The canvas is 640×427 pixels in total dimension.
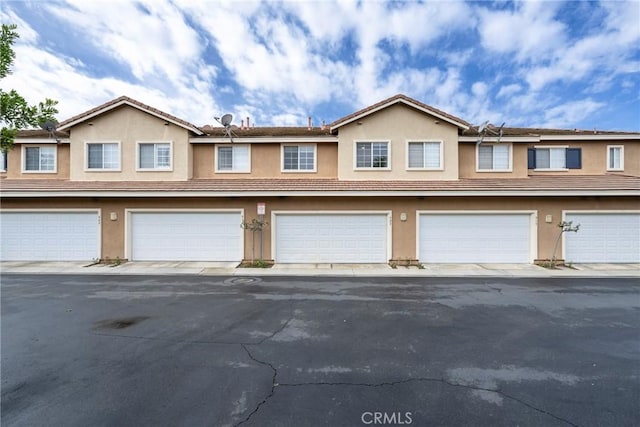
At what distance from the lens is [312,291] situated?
7.77m

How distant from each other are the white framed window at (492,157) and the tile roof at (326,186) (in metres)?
0.71

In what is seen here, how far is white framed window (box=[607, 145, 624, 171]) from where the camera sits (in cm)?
1351

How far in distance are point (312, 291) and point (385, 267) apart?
402 centimetres

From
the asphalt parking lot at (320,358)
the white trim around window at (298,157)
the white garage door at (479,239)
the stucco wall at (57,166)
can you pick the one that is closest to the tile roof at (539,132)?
the white garage door at (479,239)

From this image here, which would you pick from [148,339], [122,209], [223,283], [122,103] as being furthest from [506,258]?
[122,103]

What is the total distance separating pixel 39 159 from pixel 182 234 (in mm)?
8401

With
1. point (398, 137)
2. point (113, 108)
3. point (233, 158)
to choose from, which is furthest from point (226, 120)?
point (398, 137)

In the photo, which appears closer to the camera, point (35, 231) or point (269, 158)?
point (35, 231)

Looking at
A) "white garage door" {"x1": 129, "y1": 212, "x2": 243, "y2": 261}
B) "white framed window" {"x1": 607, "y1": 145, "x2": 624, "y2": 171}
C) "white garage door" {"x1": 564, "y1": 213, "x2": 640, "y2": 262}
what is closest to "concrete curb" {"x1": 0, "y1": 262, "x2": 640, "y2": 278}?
"white garage door" {"x1": 564, "y1": 213, "x2": 640, "y2": 262}

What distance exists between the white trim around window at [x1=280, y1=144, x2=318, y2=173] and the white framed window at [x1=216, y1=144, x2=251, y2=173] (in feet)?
5.35

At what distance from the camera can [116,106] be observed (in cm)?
1248

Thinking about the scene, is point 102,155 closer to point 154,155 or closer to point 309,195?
point 154,155

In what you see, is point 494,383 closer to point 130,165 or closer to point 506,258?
point 506,258

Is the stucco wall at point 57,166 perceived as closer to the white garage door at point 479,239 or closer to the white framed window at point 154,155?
the white framed window at point 154,155
